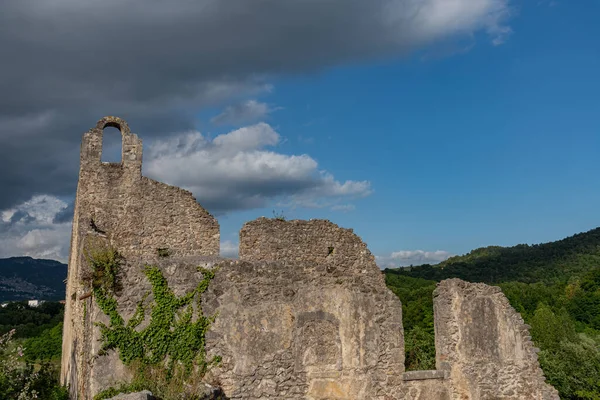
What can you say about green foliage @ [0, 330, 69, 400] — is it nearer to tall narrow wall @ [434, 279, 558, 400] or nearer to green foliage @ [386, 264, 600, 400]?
tall narrow wall @ [434, 279, 558, 400]

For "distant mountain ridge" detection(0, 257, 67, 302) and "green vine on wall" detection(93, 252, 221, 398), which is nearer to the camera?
"green vine on wall" detection(93, 252, 221, 398)

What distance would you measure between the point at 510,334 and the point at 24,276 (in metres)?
94.4

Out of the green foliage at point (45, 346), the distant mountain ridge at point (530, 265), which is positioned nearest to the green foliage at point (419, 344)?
the green foliage at point (45, 346)

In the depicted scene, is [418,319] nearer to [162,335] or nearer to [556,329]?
[556,329]

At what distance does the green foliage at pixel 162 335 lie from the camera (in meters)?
10.2

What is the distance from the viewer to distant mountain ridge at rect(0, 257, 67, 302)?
3206 inches

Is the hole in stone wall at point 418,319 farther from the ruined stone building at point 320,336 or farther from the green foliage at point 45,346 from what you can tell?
the green foliage at point 45,346

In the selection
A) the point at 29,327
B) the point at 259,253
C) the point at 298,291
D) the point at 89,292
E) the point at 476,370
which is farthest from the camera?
the point at 29,327

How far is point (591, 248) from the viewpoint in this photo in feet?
265

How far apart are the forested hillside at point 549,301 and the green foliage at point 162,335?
905 cm

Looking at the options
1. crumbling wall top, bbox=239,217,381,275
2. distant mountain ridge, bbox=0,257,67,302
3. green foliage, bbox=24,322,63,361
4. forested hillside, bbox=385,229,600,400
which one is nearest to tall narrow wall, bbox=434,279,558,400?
forested hillside, bbox=385,229,600,400

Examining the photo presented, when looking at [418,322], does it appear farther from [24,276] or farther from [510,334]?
[24,276]

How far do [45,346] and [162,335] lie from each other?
2639cm

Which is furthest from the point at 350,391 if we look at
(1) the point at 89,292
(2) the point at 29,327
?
(2) the point at 29,327
